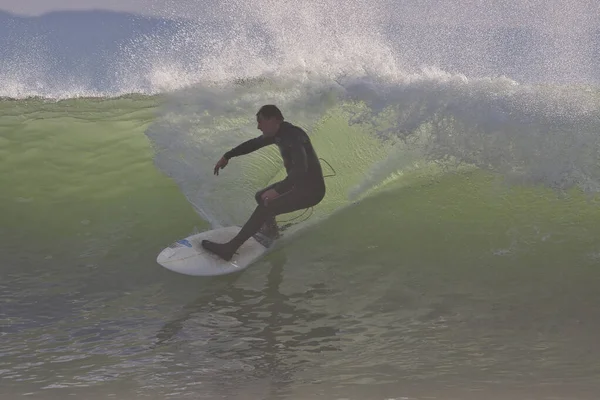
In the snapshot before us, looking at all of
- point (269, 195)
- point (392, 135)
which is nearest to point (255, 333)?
point (269, 195)

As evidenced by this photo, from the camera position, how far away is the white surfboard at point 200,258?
5582mm

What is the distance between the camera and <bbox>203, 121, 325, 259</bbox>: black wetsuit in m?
5.45

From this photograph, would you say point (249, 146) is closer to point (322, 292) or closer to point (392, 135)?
point (322, 292)

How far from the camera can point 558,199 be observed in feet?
21.4

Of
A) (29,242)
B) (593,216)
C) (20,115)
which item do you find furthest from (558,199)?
(20,115)

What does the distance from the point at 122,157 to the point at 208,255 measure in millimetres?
3439

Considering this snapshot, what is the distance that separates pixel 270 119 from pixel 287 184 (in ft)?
1.69

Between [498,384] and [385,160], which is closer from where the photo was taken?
[498,384]

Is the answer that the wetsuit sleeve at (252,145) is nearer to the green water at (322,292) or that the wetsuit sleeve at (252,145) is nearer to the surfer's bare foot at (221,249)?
the surfer's bare foot at (221,249)

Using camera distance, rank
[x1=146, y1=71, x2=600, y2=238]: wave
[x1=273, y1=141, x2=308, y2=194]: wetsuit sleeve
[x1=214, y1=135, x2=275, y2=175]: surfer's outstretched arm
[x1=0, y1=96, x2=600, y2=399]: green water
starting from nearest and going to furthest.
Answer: [x1=0, y1=96, x2=600, y2=399]: green water < [x1=273, y1=141, x2=308, y2=194]: wetsuit sleeve < [x1=214, y1=135, x2=275, y2=175]: surfer's outstretched arm < [x1=146, y1=71, x2=600, y2=238]: wave

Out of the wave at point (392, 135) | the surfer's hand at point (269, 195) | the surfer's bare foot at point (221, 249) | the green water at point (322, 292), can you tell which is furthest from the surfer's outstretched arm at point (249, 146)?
the wave at point (392, 135)

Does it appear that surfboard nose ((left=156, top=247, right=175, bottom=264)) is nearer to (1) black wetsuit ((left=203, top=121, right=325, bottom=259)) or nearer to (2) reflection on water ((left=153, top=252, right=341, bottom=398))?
(1) black wetsuit ((left=203, top=121, right=325, bottom=259))

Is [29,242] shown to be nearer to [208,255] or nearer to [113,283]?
Result: [113,283]

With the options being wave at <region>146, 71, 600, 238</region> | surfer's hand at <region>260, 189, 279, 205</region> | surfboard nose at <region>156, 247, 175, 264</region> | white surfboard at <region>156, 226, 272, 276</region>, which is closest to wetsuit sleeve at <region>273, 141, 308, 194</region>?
surfer's hand at <region>260, 189, 279, 205</region>
